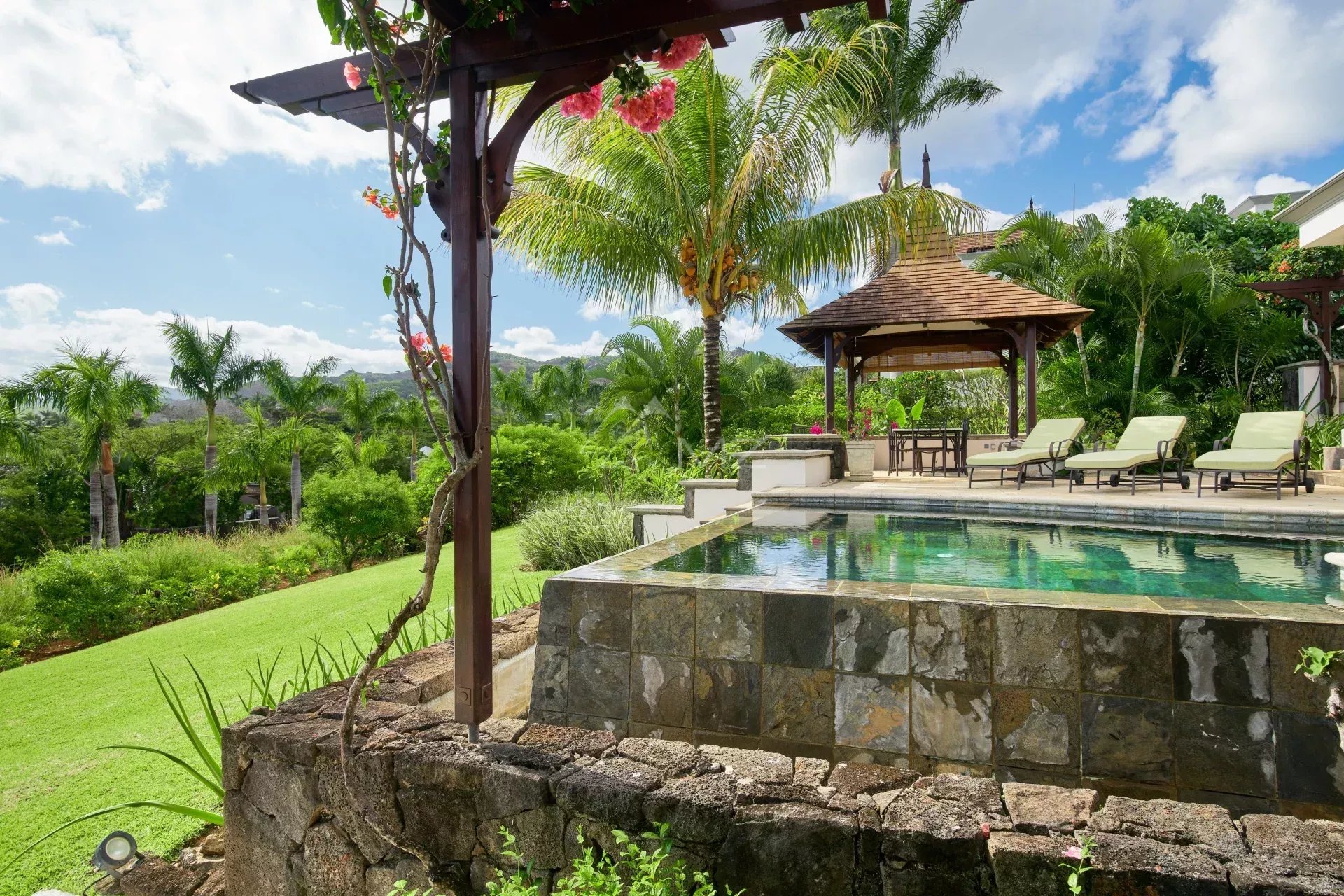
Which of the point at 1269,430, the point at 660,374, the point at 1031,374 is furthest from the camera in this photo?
the point at 660,374

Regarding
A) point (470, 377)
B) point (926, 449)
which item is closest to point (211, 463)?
point (926, 449)

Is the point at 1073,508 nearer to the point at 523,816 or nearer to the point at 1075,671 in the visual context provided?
the point at 1075,671

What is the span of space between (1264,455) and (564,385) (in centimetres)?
3052

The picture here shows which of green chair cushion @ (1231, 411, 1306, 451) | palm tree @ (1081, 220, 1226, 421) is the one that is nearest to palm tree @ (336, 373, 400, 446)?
palm tree @ (1081, 220, 1226, 421)

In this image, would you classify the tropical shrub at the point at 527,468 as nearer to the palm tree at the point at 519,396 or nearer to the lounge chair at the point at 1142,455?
the lounge chair at the point at 1142,455

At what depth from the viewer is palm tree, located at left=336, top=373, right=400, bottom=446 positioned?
37375 mm

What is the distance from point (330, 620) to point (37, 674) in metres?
3.14

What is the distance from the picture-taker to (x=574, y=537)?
896 cm

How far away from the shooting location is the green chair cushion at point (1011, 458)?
31.5ft

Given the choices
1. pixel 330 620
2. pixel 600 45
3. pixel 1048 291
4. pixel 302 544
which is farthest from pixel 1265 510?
pixel 302 544

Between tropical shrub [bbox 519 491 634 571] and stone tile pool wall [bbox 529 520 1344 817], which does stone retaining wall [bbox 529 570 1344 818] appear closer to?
stone tile pool wall [bbox 529 520 1344 817]

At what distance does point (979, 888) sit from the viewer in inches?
76.1

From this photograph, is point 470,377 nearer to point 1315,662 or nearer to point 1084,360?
point 1315,662

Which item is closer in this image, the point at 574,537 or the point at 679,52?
the point at 679,52
